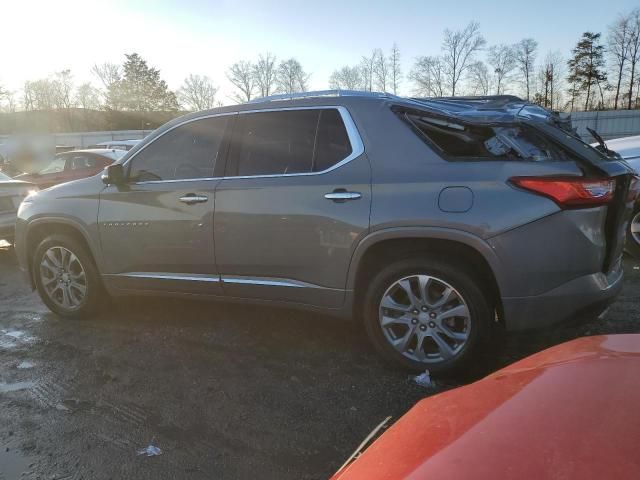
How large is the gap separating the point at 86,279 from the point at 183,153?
4.91ft

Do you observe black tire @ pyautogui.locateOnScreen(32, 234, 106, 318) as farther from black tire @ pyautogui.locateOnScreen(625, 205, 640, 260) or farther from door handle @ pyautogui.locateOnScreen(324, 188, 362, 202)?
black tire @ pyautogui.locateOnScreen(625, 205, 640, 260)

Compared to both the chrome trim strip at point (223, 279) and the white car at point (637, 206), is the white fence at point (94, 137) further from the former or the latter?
the chrome trim strip at point (223, 279)

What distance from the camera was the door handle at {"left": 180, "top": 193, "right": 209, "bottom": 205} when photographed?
3871 millimetres

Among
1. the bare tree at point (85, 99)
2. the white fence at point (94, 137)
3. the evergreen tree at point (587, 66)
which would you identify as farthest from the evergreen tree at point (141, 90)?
the evergreen tree at point (587, 66)

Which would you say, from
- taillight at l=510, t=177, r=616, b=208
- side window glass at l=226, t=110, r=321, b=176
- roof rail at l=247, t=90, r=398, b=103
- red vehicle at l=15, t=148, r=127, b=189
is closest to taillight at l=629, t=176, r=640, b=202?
taillight at l=510, t=177, r=616, b=208

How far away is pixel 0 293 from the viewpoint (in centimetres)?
612

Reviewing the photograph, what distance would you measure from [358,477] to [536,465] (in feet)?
1.40

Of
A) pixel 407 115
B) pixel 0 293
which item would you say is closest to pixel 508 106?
pixel 407 115

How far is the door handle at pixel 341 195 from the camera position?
3.33 metres

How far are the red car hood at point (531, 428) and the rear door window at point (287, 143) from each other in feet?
7.12

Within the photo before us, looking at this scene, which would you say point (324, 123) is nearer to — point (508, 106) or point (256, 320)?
point (508, 106)

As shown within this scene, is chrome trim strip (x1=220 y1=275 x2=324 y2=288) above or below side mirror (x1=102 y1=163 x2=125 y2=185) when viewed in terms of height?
below

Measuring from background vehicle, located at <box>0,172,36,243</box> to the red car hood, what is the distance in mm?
8308

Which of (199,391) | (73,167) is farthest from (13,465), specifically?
(73,167)
